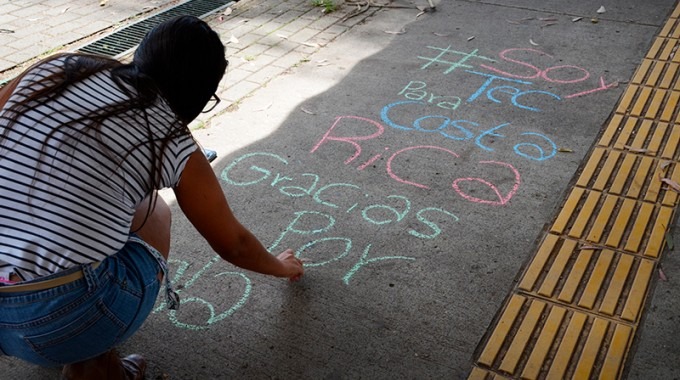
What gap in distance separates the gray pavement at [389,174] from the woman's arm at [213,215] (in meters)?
0.43

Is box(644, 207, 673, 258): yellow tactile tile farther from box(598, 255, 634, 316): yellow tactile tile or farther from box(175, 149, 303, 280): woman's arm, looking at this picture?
box(175, 149, 303, 280): woman's arm

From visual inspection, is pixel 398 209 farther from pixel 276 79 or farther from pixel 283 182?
pixel 276 79

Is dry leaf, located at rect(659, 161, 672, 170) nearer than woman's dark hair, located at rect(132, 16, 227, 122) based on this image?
No

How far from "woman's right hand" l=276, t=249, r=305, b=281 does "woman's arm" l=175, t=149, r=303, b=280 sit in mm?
246

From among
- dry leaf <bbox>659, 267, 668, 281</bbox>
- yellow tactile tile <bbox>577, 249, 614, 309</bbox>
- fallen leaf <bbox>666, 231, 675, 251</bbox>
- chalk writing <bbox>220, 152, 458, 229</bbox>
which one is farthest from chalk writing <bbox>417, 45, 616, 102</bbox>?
dry leaf <bbox>659, 267, 668, 281</bbox>

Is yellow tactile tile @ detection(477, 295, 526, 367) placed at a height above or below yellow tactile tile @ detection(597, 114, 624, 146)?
above

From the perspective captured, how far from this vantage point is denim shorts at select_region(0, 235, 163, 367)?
5.86 feet

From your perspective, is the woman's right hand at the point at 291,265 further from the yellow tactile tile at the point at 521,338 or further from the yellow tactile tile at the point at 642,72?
the yellow tactile tile at the point at 642,72

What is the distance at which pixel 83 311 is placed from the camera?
1.83 m

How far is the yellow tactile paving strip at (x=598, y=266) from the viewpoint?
2.36 m

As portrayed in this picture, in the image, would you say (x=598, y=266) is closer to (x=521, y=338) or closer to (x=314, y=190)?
(x=521, y=338)

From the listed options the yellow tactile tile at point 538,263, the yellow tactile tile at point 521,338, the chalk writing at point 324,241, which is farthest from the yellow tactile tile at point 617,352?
the chalk writing at point 324,241

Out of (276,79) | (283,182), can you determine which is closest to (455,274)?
(283,182)

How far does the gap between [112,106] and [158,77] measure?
0.15m
